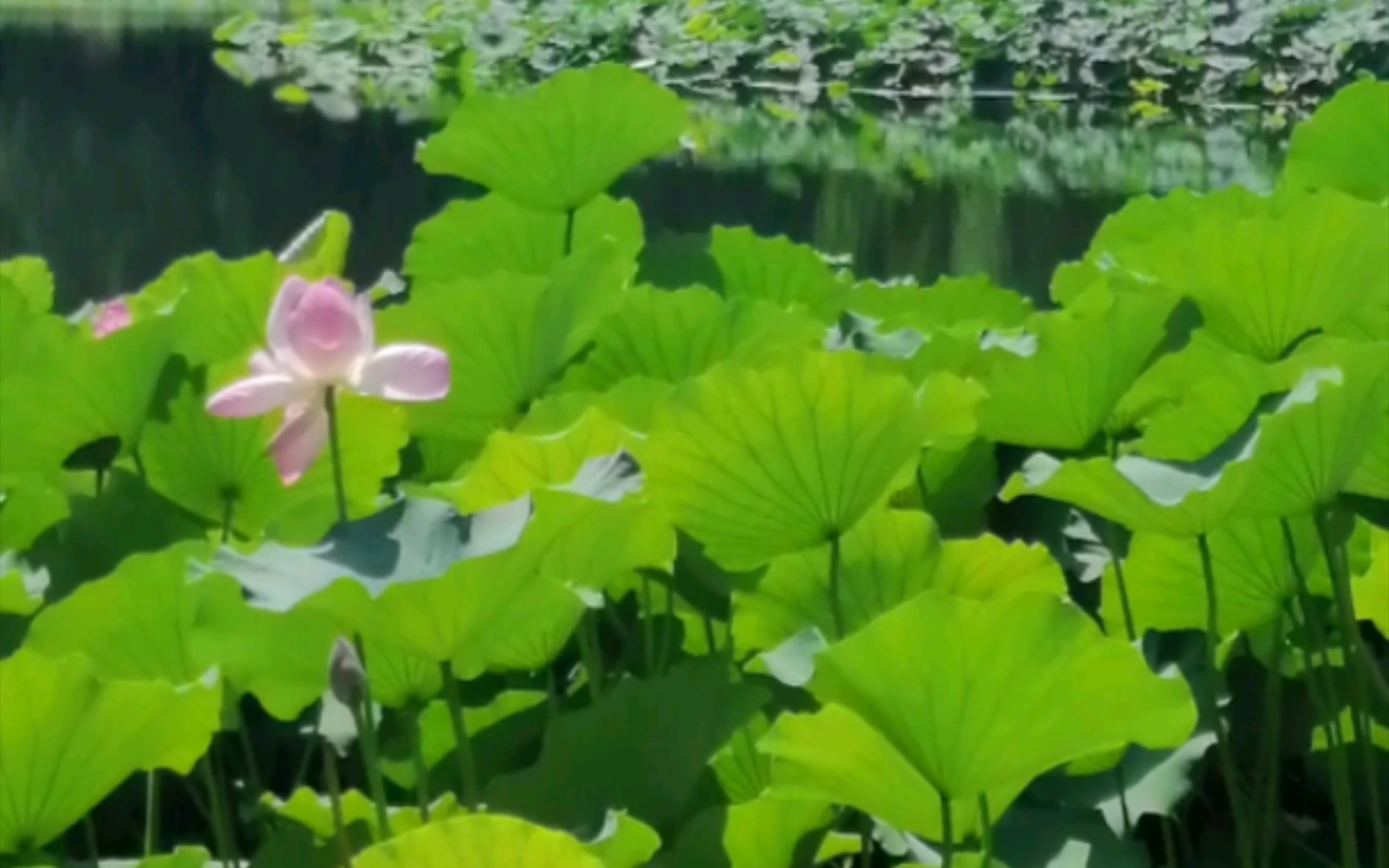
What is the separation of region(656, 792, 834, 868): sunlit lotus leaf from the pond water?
5.49ft

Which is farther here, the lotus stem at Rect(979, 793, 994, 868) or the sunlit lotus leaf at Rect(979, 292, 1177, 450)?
the sunlit lotus leaf at Rect(979, 292, 1177, 450)

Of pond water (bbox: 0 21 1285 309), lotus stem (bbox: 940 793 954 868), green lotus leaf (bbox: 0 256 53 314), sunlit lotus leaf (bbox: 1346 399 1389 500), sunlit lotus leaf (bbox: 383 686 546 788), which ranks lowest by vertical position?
pond water (bbox: 0 21 1285 309)

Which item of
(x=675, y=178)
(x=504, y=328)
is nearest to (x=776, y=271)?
(x=504, y=328)

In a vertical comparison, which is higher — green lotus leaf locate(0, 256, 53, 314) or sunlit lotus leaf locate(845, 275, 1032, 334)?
sunlit lotus leaf locate(845, 275, 1032, 334)

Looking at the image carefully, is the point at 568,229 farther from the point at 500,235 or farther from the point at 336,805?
the point at 336,805

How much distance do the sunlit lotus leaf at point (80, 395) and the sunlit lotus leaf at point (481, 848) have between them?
0.93 ft

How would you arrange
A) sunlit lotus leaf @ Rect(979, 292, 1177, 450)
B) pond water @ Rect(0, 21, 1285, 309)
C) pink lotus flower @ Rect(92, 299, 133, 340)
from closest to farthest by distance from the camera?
1. sunlit lotus leaf @ Rect(979, 292, 1177, 450)
2. pink lotus flower @ Rect(92, 299, 133, 340)
3. pond water @ Rect(0, 21, 1285, 309)

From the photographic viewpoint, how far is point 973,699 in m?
0.38

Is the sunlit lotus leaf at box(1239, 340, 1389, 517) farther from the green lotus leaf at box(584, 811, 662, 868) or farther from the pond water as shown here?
the pond water

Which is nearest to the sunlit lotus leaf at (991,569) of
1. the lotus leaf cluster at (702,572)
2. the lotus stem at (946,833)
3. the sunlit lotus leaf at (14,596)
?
the lotus leaf cluster at (702,572)

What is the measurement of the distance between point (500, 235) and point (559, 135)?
0.06 m

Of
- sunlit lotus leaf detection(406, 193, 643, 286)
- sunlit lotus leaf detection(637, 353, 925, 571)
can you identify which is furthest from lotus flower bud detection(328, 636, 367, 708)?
sunlit lotus leaf detection(406, 193, 643, 286)

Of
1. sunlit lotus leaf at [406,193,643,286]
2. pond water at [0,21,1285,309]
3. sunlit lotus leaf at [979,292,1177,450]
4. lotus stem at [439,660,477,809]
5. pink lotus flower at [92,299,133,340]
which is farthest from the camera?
pond water at [0,21,1285,309]

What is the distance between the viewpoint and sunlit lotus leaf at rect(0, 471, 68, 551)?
1.91 feet
